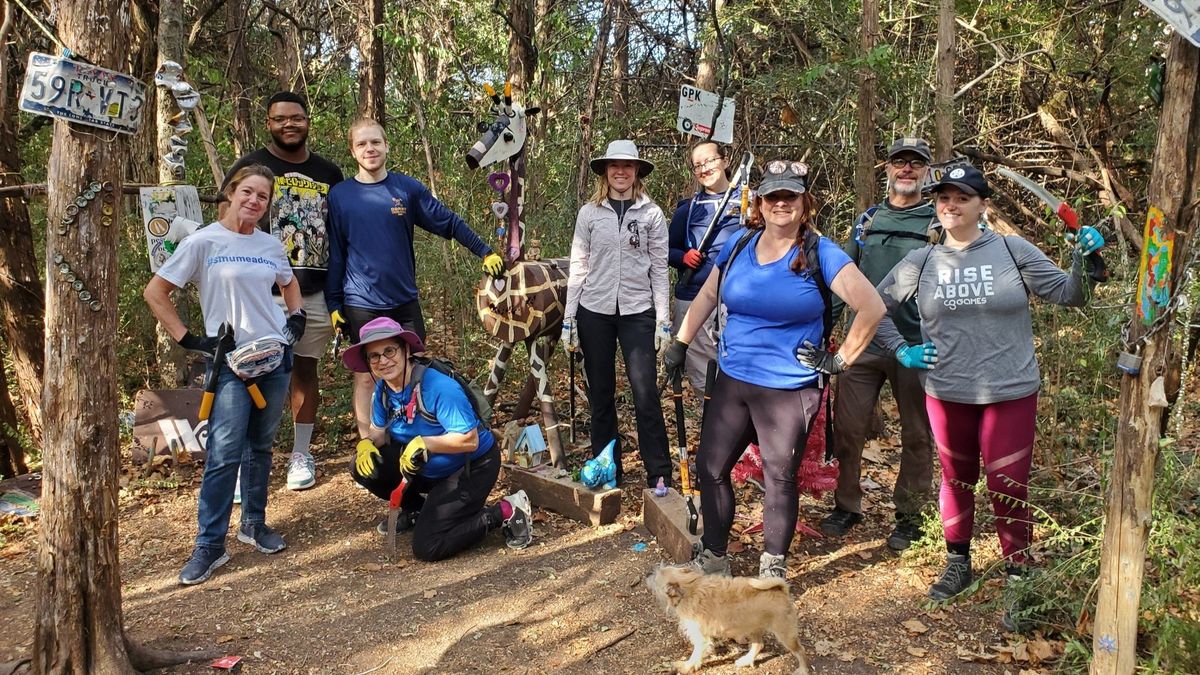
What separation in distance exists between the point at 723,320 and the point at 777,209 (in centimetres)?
68

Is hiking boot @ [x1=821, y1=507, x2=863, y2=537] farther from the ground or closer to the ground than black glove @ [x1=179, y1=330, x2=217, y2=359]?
closer to the ground

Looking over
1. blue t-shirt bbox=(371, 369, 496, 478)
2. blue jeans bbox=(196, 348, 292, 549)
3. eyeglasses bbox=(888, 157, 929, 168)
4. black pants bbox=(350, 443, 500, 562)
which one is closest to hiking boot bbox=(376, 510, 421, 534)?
black pants bbox=(350, 443, 500, 562)

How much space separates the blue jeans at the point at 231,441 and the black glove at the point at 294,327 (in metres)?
0.08

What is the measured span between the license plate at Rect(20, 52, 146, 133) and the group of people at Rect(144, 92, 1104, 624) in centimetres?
104

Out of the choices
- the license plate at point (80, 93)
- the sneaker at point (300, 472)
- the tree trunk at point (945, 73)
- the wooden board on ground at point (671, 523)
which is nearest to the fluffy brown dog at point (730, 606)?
the wooden board on ground at point (671, 523)

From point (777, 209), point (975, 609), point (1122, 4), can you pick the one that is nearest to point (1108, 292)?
point (975, 609)

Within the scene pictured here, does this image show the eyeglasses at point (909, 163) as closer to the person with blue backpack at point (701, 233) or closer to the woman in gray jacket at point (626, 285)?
the person with blue backpack at point (701, 233)

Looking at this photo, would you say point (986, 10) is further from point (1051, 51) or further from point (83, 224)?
point (83, 224)

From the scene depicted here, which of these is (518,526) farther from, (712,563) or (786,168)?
(786,168)

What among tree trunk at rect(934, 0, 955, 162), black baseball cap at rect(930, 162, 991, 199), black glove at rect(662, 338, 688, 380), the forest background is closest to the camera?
black baseball cap at rect(930, 162, 991, 199)

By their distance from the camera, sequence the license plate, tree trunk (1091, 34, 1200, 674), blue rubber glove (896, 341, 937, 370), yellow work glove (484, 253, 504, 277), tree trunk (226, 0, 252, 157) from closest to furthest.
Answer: tree trunk (1091, 34, 1200, 674)
the license plate
blue rubber glove (896, 341, 937, 370)
yellow work glove (484, 253, 504, 277)
tree trunk (226, 0, 252, 157)

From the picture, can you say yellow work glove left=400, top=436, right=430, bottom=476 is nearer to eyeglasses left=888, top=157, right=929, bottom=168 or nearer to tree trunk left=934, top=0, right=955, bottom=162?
eyeglasses left=888, top=157, right=929, bottom=168

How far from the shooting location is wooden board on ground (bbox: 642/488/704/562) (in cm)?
402

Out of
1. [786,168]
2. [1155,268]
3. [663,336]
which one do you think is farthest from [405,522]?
[1155,268]
